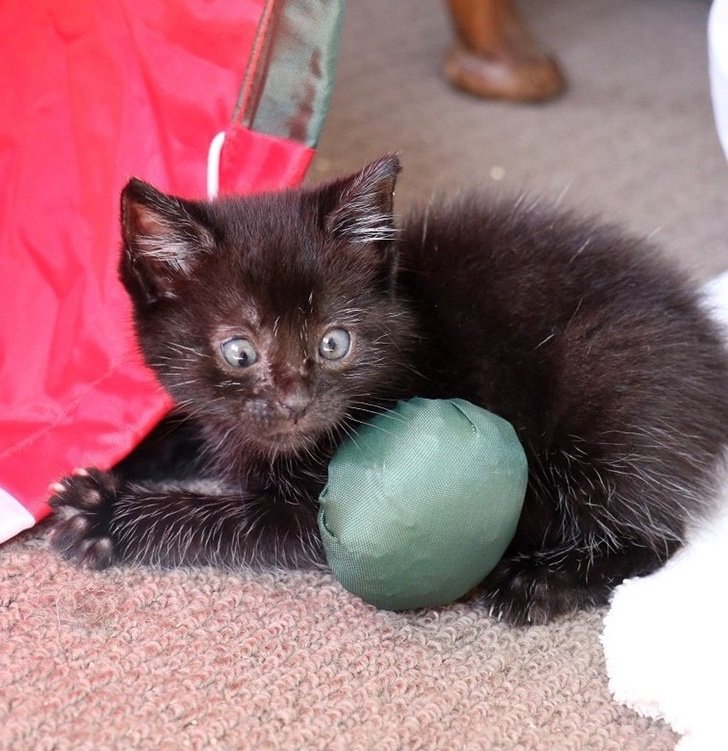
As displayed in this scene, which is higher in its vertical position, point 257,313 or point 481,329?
point 257,313

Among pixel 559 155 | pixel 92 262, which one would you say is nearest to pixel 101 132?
pixel 92 262

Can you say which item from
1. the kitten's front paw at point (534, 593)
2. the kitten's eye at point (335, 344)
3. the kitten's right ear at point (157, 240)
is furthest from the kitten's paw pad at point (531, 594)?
the kitten's right ear at point (157, 240)

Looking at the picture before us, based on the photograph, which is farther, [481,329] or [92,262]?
[92,262]

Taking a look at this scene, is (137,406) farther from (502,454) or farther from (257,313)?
(502,454)

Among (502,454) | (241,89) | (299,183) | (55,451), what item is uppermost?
(241,89)

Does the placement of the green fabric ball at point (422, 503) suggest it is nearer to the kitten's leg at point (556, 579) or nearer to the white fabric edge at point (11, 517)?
the kitten's leg at point (556, 579)

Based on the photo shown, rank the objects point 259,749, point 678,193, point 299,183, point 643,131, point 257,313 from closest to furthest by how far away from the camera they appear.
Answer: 1. point 259,749
2. point 257,313
3. point 299,183
4. point 678,193
5. point 643,131
